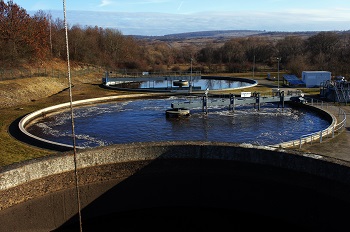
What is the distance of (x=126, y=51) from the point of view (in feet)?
266

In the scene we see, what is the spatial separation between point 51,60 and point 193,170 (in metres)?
50.1

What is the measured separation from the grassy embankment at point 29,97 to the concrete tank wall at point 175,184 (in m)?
5.18

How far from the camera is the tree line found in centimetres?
5222

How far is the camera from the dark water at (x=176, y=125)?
23.2 metres

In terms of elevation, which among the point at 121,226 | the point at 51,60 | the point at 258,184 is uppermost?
the point at 51,60

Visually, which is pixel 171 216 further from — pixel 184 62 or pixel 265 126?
pixel 184 62

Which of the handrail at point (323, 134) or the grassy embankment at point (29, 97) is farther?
the handrail at point (323, 134)

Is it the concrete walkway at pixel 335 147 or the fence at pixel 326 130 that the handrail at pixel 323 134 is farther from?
the concrete walkway at pixel 335 147

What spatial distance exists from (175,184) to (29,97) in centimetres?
2647

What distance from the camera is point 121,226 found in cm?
1284

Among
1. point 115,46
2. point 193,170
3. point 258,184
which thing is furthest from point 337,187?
point 115,46

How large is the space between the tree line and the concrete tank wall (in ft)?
125

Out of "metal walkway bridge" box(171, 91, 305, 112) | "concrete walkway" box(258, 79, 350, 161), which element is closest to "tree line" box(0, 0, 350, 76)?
"metal walkway bridge" box(171, 91, 305, 112)

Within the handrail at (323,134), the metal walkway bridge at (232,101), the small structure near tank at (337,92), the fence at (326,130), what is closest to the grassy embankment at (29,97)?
the small structure near tank at (337,92)
